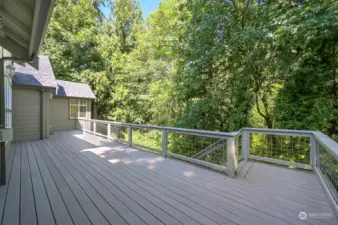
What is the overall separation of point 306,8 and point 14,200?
7195 millimetres

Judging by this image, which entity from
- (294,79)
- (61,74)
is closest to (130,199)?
(294,79)

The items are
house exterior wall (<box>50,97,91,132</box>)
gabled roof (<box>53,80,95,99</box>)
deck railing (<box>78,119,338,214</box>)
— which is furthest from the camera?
gabled roof (<box>53,80,95,99</box>)

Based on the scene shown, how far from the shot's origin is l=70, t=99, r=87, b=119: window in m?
10.8

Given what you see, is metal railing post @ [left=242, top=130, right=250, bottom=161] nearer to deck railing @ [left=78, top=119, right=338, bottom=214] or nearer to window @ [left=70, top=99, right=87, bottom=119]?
deck railing @ [left=78, top=119, right=338, bottom=214]

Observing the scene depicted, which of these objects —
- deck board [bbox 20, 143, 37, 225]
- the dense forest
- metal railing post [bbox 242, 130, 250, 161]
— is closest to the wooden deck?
deck board [bbox 20, 143, 37, 225]

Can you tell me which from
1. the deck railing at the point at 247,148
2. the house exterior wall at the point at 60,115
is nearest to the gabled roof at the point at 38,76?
the house exterior wall at the point at 60,115

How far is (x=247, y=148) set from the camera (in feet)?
13.5

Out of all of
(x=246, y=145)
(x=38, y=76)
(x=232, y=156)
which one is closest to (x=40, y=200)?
(x=232, y=156)

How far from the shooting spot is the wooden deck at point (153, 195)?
1.96 metres

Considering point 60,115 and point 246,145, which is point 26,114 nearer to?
point 60,115

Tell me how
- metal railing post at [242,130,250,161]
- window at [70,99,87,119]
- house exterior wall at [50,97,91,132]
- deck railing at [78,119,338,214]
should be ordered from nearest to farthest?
1. deck railing at [78,119,338,214]
2. metal railing post at [242,130,250,161]
3. house exterior wall at [50,97,91,132]
4. window at [70,99,87,119]

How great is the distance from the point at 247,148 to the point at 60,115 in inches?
411

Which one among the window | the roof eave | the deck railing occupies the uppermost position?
the roof eave

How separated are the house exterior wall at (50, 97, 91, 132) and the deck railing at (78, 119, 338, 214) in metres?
2.34
